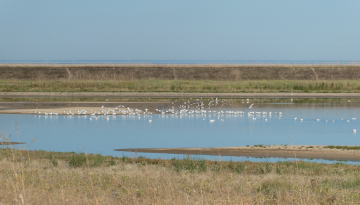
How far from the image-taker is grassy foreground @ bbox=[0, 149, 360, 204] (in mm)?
10156

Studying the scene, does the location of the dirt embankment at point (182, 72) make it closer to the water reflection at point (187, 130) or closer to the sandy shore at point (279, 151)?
the water reflection at point (187, 130)

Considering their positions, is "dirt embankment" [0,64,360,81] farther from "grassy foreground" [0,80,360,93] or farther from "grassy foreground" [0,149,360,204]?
"grassy foreground" [0,149,360,204]

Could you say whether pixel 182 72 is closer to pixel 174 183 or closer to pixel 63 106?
pixel 63 106

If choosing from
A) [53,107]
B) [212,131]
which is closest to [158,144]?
[212,131]

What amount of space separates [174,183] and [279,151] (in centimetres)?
1019

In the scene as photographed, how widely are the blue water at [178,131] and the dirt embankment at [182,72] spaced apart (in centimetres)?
4391

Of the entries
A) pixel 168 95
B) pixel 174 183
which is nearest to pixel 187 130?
pixel 174 183

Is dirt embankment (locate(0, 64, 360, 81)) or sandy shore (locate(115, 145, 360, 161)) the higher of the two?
sandy shore (locate(115, 145, 360, 161))

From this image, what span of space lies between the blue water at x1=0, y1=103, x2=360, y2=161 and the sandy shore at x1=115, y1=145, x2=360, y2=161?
3.55ft

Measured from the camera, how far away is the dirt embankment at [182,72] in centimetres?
8156

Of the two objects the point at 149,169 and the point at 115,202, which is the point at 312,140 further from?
the point at 115,202

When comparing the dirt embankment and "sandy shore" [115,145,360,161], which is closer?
"sandy shore" [115,145,360,161]

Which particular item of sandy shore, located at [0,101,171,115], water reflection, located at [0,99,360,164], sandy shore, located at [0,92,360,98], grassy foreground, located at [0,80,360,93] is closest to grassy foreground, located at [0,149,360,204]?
water reflection, located at [0,99,360,164]

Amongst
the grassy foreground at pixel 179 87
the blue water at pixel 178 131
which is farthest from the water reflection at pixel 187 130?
the grassy foreground at pixel 179 87
